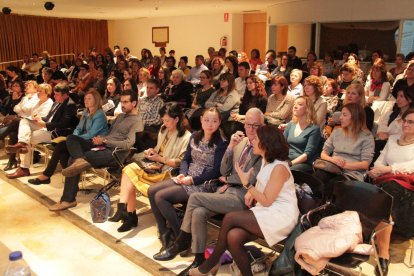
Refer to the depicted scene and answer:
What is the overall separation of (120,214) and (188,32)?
12.1m

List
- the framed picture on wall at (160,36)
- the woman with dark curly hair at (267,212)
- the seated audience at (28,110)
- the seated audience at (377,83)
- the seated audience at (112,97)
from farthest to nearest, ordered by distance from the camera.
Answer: the framed picture on wall at (160,36) → the seated audience at (112,97) → the seated audience at (28,110) → the seated audience at (377,83) → the woman with dark curly hair at (267,212)

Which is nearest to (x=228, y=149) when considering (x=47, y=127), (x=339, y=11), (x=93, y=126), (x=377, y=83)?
(x=93, y=126)

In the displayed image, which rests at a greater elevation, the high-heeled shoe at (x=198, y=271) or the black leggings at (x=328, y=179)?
the black leggings at (x=328, y=179)

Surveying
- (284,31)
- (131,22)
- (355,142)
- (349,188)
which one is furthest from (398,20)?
(131,22)

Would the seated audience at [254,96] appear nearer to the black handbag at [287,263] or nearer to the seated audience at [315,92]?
the seated audience at [315,92]

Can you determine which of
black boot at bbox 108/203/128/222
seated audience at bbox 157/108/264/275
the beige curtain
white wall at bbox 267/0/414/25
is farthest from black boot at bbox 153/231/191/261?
the beige curtain

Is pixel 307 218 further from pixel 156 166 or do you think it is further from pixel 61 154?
pixel 61 154

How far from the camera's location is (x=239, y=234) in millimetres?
2736

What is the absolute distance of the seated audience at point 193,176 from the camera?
3.40 metres

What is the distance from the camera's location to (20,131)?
5.48 metres

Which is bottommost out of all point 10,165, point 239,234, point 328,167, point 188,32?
point 10,165

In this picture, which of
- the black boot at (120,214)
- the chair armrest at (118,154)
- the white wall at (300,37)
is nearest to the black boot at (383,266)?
the black boot at (120,214)

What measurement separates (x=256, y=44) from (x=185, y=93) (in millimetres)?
8317

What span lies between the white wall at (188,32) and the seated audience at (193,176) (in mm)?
10830
